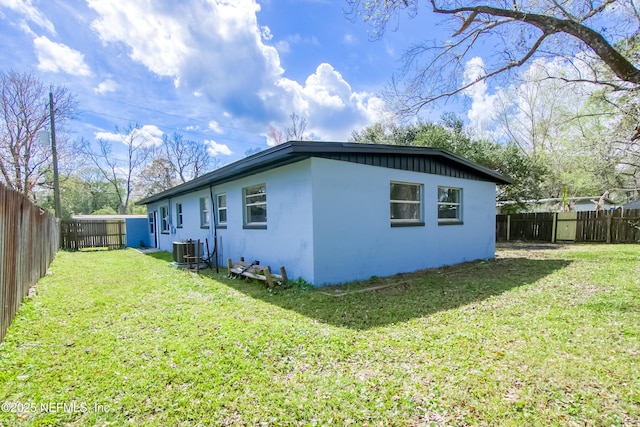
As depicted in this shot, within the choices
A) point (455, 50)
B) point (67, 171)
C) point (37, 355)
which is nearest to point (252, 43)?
point (455, 50)

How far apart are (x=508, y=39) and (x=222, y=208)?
8726mm

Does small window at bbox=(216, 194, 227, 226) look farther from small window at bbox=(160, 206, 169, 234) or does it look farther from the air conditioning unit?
small window at bbox=(160, 206, 169, 234)

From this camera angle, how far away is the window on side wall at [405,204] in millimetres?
7248

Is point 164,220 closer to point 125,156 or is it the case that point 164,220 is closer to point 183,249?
point 183,249

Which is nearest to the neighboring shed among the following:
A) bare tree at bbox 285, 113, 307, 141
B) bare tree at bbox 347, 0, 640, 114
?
bare tree at bbox 285, 113, 307, 141

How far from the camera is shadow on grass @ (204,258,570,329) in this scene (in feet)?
14.5

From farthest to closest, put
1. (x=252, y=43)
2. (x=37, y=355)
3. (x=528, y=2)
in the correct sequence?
(x=252, y=43)
(x=528, y=2)
(x=37, y=355)

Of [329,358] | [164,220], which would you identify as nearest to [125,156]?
[164,220]

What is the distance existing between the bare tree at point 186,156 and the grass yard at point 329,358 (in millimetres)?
30349

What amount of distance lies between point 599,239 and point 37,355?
18.5m

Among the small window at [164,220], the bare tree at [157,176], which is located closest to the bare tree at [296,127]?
the small window at [164,220]

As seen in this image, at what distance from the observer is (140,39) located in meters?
10.5

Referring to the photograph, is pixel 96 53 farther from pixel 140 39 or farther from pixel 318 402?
pixel 318 402

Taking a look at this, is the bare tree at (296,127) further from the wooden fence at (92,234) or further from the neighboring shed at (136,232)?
the wooden fence at (92,234)
